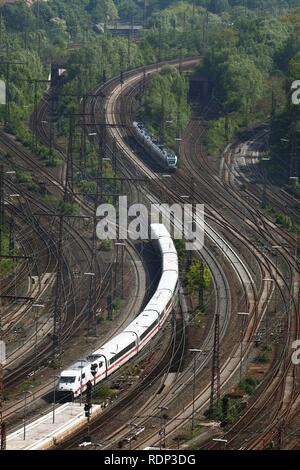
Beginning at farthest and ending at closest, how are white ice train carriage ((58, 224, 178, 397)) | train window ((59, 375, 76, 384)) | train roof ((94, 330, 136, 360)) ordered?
1. train roof ((94, 330, 136, 360))
2. white ice train carriage ((58, 224, 178, 397))
3. train window ((59, 375, 76, 384))

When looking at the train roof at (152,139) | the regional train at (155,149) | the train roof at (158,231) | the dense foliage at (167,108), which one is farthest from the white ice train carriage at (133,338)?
the dense foliage at (167,108)

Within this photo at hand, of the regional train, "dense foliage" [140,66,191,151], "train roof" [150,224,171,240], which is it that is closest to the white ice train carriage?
"train roof" [150,224,171,240]

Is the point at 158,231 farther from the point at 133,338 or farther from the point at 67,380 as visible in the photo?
the point at 67,380

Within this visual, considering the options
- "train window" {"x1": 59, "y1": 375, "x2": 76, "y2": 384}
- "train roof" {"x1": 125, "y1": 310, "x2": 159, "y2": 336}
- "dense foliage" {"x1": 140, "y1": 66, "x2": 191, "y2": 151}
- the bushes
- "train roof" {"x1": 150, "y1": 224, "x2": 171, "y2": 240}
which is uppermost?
"dense foliage" {"x1": 140, "y1": 66, "x2": 191, "y2": 151}

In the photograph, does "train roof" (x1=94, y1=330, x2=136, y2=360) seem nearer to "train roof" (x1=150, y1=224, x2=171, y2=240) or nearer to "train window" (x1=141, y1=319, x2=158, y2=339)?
"train window" (x1=141, y1=319, x2=158, y2=339)

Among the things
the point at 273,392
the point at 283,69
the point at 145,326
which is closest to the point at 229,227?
the point at 145,326
